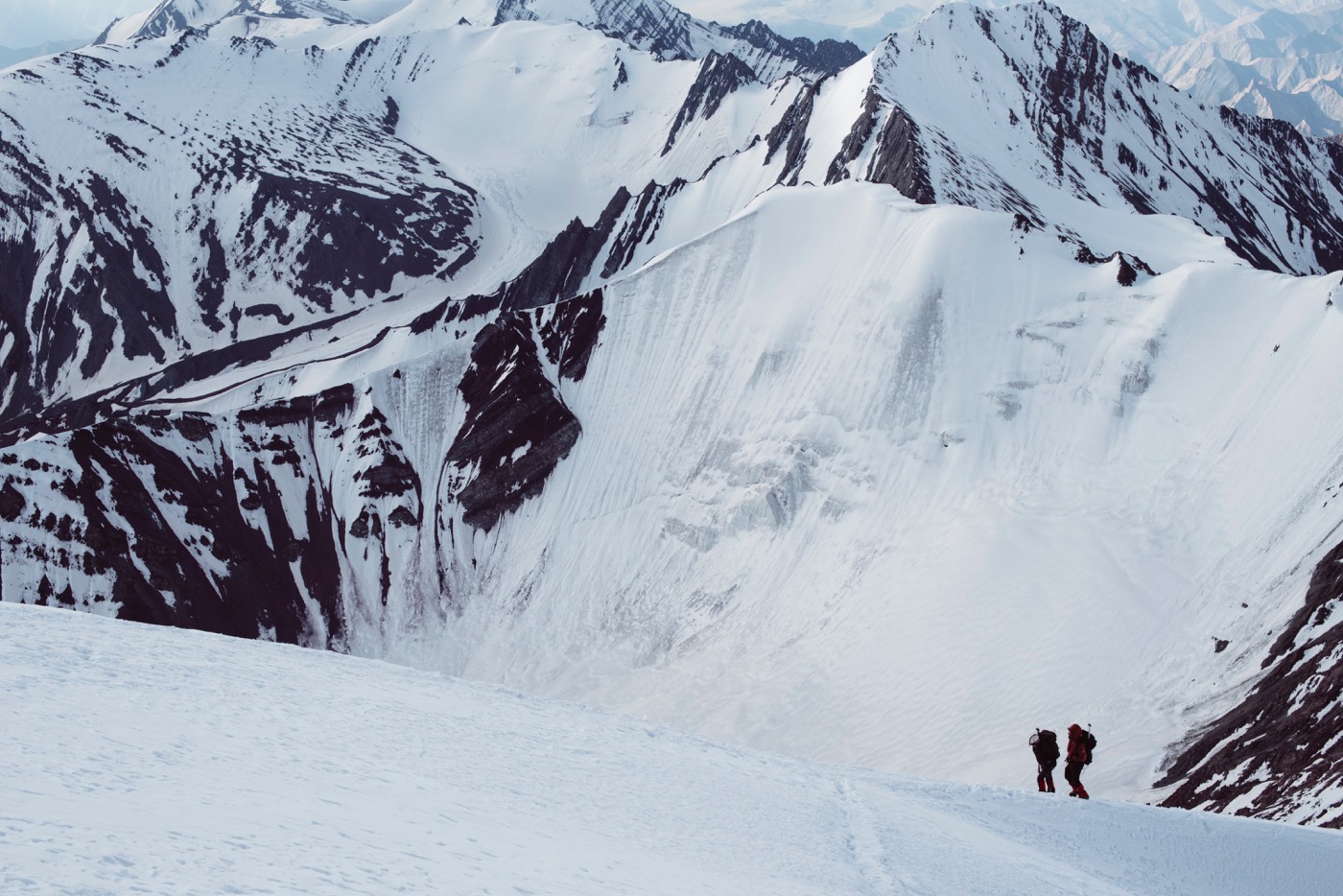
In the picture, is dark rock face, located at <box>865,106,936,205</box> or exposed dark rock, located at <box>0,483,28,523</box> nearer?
exposed dark rock, located at <box>0,483,28,523</box>

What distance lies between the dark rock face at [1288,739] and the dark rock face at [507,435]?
153 feet

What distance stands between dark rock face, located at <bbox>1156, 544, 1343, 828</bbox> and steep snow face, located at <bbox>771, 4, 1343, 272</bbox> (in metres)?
51.6

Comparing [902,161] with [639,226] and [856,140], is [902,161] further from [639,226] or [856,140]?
[639,226]

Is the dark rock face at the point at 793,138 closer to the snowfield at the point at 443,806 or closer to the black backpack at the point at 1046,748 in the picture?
the black backpack at the point at 1046,748

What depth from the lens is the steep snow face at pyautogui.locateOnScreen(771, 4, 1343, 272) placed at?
97.3m

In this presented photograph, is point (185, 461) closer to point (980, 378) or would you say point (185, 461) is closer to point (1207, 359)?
point (980, 378)

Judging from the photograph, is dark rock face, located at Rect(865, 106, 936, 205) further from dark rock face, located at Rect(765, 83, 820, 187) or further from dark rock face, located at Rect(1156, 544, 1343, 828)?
dark rock face, located at Rect(1156, 544, 1343, 828)

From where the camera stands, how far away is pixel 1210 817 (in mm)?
21750

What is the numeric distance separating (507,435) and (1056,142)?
82981 millimetres

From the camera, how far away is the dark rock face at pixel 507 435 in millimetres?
73562

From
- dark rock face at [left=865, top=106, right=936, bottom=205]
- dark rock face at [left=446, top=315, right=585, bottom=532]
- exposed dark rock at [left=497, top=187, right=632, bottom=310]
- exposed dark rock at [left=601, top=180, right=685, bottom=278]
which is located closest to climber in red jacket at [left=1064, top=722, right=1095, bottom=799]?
dark rock face at [left=446, top=315, right=585, bottom=532]

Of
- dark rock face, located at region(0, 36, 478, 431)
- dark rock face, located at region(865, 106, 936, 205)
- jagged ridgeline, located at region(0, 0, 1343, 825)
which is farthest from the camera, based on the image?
dark rock face, located at region(0, 36, 478, 431)

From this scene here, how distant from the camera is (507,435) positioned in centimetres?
7500

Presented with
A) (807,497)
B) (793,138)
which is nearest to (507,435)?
(807,497)
